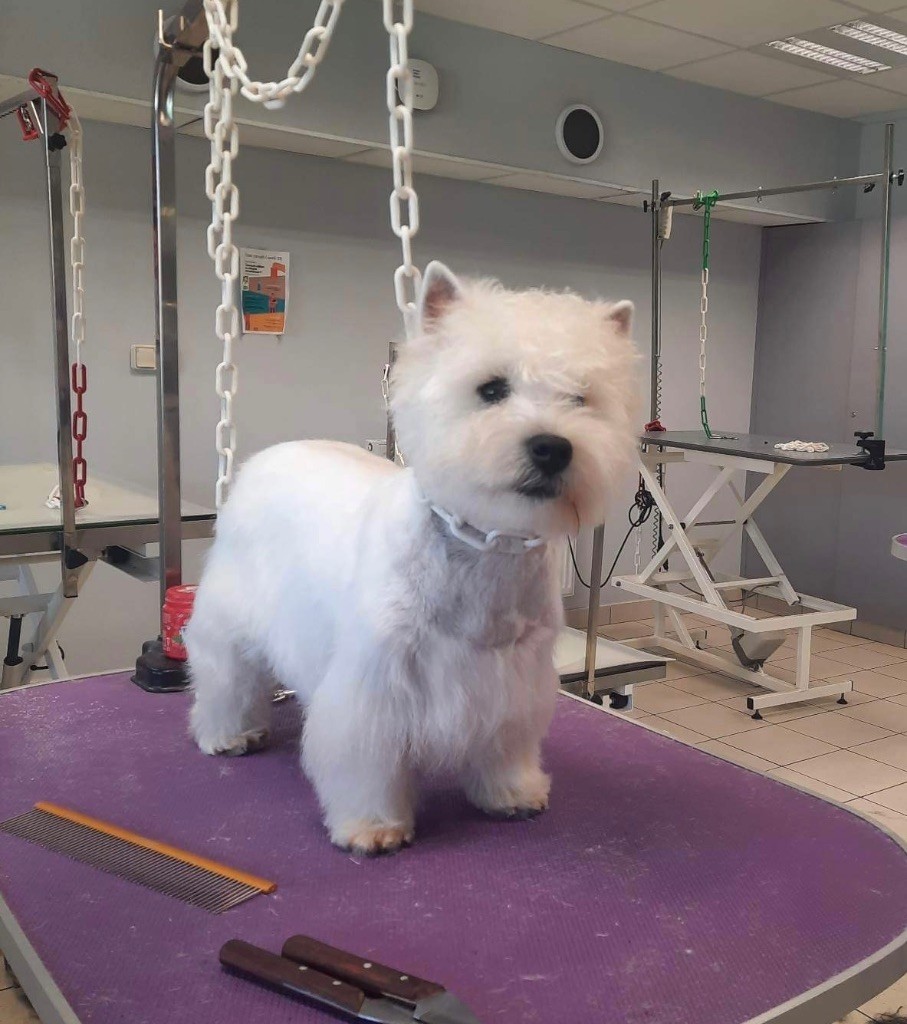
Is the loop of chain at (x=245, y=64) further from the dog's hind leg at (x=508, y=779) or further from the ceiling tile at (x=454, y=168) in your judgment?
the ceiling tile at (x=454, y=168)

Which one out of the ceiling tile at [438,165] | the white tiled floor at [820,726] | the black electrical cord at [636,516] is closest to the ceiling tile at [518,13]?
the ceiling tile at [438,165]

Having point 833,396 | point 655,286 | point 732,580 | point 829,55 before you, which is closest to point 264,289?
point 655,286

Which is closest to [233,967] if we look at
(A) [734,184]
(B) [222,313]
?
(B) [222,313]

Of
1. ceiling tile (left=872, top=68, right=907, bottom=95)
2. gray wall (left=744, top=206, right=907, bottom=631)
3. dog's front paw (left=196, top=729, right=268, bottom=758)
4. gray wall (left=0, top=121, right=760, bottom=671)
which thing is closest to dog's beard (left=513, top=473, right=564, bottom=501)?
dog's front paw (left=196, top=729, right=268, bottom=758)

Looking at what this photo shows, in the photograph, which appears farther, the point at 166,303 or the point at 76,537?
the point at 76,537

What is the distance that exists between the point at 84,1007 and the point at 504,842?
56 cm

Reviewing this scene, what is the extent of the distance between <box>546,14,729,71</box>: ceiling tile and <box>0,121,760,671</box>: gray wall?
2.22 feet

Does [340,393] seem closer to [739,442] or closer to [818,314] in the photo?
[739,442]

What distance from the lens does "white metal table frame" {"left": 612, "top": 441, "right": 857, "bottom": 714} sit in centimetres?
402

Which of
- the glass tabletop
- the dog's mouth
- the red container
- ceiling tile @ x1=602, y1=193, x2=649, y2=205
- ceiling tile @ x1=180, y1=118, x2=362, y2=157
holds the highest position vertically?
ceiling tile @ x1=602, y1=193, x2=649, y2=205

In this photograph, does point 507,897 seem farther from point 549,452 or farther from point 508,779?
point 549,452

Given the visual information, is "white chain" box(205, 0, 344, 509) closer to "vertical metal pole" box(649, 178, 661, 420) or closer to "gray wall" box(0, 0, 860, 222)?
"gray wall" box(0, 0, 860, 222)

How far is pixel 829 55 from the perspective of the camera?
4379 mm

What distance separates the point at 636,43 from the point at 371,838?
152 inches
